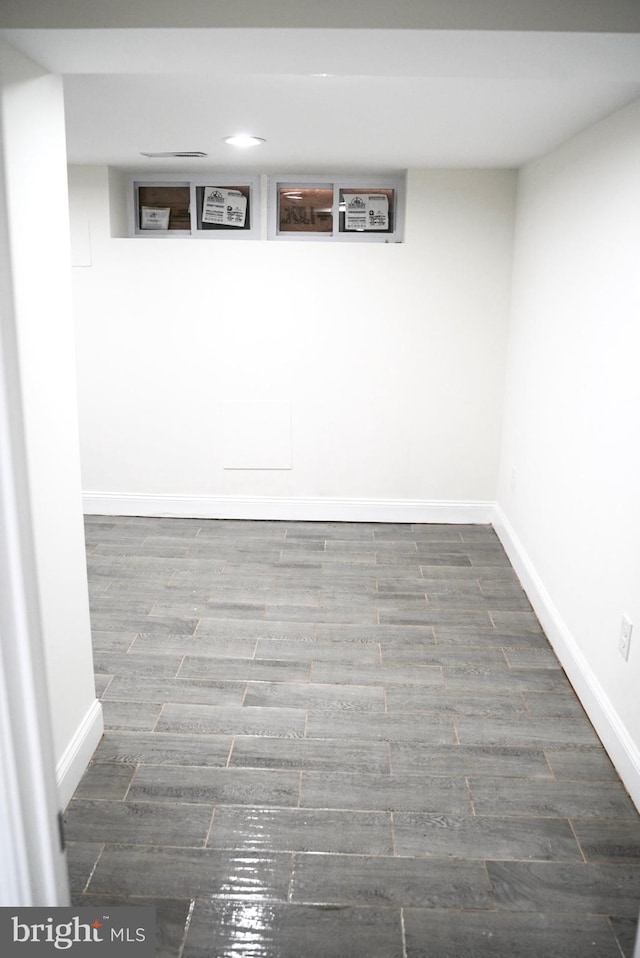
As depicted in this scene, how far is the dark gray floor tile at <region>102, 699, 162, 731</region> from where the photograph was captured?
2.69 meters

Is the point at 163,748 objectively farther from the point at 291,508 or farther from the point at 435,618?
the point at 291,508

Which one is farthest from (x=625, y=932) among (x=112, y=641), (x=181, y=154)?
(x=181, y=154)

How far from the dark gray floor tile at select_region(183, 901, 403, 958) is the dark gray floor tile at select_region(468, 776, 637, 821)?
21.3 inches

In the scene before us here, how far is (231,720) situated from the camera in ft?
8.98

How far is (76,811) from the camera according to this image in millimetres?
2246

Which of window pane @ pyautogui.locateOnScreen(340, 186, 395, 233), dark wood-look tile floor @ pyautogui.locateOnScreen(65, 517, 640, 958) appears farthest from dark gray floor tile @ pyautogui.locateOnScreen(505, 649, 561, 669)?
window pane @ pyautogui.locateOnScreen(340, 186, 395, 233)

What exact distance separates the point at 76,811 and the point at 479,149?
3.39m

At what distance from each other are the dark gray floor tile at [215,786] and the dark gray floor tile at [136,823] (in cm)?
5

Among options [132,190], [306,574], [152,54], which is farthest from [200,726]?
[132,190]

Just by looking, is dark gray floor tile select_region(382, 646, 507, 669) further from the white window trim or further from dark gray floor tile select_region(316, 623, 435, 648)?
the white window trim

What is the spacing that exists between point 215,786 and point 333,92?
237cm

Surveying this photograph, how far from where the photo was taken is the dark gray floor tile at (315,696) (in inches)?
112

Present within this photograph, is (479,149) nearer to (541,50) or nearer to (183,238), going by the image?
(183,238)

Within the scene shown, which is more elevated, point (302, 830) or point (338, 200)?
point (338, 200)
